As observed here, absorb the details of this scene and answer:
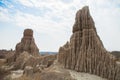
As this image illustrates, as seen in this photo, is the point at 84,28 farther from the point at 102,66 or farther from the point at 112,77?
the point at 112,77

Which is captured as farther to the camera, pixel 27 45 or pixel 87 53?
pixel 27 45

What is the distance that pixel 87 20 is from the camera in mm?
54125

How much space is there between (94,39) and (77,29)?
6964 millimetres

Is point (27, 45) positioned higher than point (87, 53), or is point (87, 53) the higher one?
point (27, 45)

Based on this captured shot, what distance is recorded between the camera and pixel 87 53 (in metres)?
49.9

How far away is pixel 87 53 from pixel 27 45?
164 ft

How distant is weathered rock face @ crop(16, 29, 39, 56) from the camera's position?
9438 centimetres

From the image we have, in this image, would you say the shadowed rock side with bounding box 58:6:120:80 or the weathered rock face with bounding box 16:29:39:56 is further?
the weathered rock face with bounding box 16:29:39:56

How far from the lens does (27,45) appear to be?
94.3 m

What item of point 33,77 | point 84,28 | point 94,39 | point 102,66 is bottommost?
point 33,77

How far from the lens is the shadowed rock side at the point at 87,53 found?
44.7m

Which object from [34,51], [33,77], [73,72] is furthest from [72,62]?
[34,51]

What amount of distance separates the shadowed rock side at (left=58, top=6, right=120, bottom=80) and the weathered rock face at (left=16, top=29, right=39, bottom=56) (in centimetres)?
3941

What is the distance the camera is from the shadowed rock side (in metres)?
44.7
